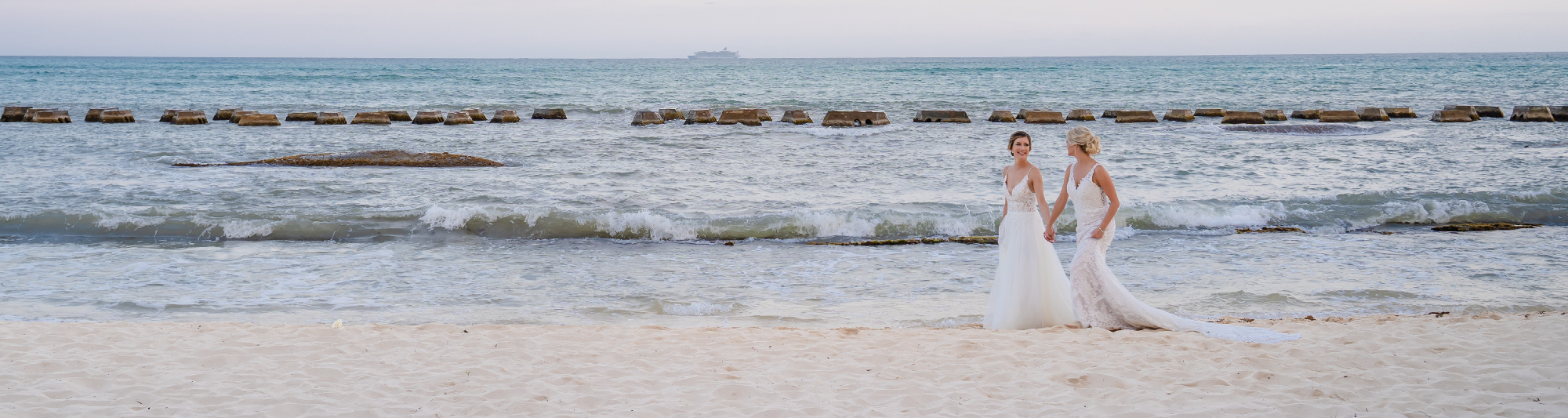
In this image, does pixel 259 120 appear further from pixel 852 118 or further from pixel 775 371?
pixel 775 371

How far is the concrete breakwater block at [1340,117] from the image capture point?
25969 mm

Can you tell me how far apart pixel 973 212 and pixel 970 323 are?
5.20m

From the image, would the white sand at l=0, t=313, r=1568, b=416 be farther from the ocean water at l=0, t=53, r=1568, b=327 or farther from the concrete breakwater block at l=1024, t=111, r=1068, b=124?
the concrete breakwater block at l=1024, t=111, r=1068, b=124

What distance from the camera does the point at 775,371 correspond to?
518 centimetres

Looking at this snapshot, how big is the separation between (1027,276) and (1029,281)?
4 centimetres

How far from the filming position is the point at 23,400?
4480mm

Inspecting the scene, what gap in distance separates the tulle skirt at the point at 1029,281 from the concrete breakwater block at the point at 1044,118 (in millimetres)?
21432

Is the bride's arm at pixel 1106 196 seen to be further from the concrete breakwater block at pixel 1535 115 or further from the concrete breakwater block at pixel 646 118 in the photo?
the concrete breakwater block at pixel 1535 115

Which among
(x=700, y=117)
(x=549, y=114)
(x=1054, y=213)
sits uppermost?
(x=1054, y=213)

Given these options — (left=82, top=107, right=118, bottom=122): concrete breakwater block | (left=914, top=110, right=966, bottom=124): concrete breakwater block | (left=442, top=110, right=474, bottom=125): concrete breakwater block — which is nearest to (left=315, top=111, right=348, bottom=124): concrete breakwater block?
(left=442, top=110, right=474, bottom=125): concrete breakwater block

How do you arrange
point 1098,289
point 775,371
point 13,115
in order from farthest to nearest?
point 13,115
point 1098,289
point 775,371

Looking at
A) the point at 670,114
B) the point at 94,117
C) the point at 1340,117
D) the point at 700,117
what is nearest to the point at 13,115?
the point at 94,117

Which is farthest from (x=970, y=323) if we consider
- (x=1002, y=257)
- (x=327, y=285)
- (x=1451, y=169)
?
(x=1451, y=169)

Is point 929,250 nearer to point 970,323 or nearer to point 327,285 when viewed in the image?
point 970,323
